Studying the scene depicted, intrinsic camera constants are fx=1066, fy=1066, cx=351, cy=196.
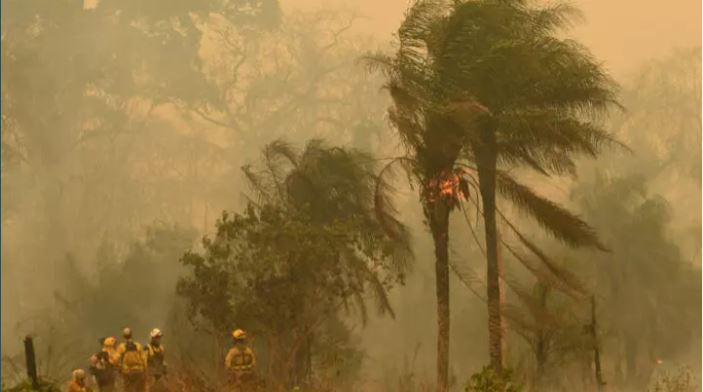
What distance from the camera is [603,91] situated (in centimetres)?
2325

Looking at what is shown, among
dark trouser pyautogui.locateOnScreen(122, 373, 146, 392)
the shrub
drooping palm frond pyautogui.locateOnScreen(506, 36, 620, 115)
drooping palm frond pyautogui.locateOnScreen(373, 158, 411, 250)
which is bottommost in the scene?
the shrub

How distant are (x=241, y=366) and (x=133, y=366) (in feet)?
6.62

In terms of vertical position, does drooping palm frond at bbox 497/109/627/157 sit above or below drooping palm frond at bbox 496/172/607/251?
above

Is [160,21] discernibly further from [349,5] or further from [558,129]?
[558,129]

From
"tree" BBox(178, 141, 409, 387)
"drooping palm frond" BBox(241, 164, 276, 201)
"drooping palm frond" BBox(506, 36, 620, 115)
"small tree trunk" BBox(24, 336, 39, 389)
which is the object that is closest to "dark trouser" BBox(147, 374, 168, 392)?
"small tree trunk" BBox(24, 336, 39, 389)

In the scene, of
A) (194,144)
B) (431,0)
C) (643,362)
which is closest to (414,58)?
(431,0)

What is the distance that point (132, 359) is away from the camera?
20.0 m

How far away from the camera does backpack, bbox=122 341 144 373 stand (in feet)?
65.3

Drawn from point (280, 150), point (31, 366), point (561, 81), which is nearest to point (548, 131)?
point (561, 81)

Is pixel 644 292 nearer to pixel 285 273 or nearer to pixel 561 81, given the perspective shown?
pixel 561 81

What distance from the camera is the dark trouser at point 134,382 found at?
19844mm

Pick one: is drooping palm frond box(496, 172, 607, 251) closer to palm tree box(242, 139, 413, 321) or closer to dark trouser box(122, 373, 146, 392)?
palm tree box(242, 139, 413, 321)

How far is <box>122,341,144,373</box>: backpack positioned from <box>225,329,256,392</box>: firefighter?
1624 mm

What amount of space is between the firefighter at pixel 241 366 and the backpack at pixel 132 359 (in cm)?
162
